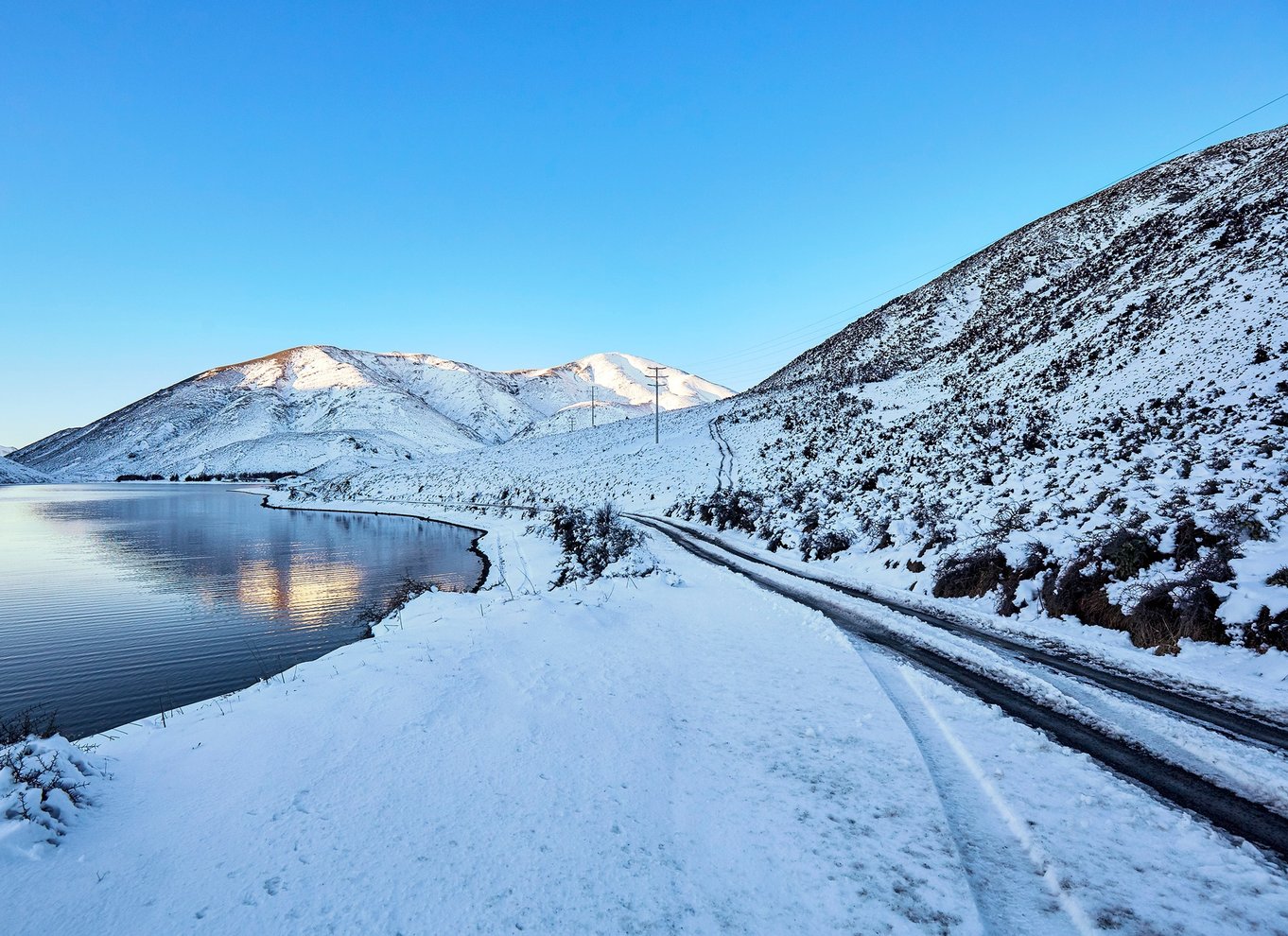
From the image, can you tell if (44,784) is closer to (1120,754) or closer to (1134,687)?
(1120,754)

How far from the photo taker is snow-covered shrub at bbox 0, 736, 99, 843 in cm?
368

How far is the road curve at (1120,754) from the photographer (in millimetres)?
3926

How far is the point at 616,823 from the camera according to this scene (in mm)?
4035

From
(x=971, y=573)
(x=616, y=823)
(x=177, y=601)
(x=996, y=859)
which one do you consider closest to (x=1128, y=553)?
(x=971, y=573)

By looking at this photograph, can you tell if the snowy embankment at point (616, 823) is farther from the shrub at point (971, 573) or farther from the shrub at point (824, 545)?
the shrub at point (824, 545)

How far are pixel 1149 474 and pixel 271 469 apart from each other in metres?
160

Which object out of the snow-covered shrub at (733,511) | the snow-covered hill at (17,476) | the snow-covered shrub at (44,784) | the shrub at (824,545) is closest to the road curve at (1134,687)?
the shrub at (824,545)

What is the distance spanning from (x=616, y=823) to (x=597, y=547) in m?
15.7

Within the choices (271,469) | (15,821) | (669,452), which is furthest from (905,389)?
(271,469)

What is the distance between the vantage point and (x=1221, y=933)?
295cm

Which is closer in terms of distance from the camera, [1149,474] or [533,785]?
[533,785]

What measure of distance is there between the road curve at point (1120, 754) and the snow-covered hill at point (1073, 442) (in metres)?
3.29

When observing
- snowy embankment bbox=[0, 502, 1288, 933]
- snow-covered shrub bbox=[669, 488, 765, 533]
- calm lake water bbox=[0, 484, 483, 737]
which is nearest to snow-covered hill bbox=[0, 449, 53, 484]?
calm lake water bbox=[0, 484, 483, 737]

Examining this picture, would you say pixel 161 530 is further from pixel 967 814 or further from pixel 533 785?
pixel 967 814
